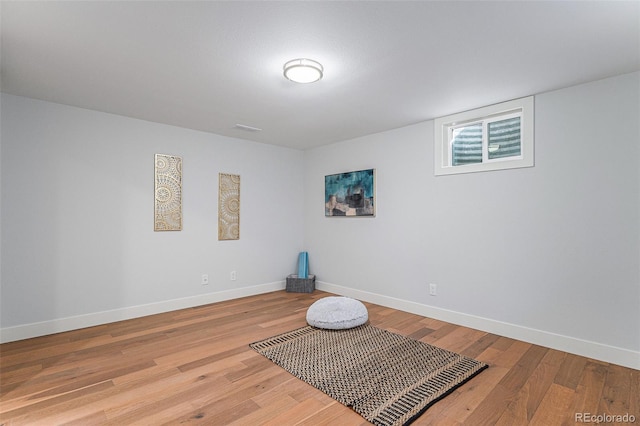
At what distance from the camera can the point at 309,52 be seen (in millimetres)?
2240

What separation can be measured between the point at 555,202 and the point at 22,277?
205 inches

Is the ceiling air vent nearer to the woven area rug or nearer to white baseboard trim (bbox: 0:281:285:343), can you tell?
white baseboard trim (bbox: 0:281:285:343)

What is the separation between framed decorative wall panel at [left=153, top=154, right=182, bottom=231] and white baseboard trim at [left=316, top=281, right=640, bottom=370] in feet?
9.33

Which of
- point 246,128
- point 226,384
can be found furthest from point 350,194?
point 226,384

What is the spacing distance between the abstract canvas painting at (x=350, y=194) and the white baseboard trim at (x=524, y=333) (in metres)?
1.24

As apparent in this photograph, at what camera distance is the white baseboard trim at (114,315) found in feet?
10.1

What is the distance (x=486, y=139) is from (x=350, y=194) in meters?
1.98

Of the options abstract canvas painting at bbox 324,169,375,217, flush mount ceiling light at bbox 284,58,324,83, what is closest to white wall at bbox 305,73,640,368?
abstract canvas painting at bbox 324,169,375,217

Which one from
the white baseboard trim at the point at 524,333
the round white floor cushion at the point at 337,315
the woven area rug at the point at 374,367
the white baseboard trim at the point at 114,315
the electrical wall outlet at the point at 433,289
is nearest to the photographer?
the woven area rug at the point at 374,367

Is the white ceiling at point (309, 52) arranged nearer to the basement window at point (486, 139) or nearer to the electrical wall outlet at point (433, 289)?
the basement window at point (486, 139)

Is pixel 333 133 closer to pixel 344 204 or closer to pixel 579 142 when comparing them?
pixel 344 204

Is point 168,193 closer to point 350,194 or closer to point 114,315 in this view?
point 114,315

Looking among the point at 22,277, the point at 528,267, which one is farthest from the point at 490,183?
the point at 22,277

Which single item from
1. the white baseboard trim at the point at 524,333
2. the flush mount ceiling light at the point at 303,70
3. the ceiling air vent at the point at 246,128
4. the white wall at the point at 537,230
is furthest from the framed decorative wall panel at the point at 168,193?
the white baseboard trim at the point at 524,333
